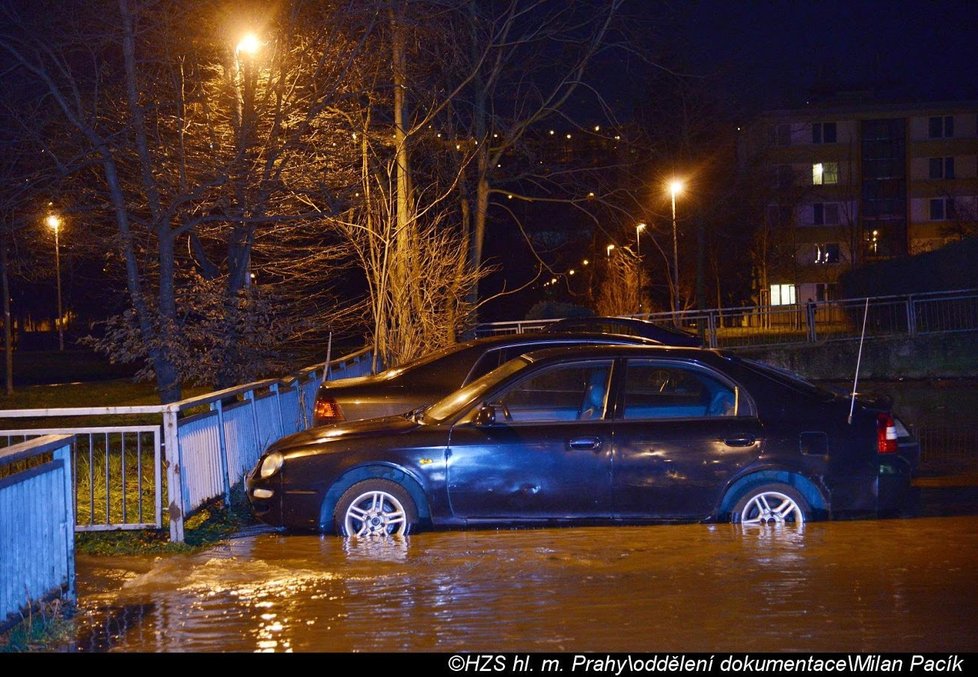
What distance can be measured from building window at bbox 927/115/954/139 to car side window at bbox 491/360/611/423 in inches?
2412

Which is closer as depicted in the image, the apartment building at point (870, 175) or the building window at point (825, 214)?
the apartment building at point (870, 175)

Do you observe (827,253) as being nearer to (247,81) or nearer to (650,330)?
(650,330)

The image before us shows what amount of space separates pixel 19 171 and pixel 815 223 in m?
54.8

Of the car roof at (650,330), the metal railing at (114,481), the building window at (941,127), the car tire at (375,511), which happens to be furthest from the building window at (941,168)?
the car tire at (375,511)

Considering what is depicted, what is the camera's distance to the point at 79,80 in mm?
14711

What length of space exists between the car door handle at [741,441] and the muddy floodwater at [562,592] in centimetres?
65

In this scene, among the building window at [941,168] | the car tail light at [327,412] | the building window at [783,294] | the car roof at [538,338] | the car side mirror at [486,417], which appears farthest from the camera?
the building window at [941,168]

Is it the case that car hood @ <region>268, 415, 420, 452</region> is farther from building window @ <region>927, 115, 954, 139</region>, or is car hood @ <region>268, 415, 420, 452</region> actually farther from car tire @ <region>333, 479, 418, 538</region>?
building window @ <region>927, 115, 954, 139</region>

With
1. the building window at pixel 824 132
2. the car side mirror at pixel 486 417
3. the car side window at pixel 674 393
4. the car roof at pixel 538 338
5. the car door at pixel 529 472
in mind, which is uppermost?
the building window at pixel 824 132

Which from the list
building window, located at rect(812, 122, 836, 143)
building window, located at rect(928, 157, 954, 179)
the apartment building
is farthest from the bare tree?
building window, located at rect(928, 157, 954, 179)

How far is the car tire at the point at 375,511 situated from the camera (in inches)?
319

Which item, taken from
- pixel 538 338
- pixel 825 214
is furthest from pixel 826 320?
pixel 825 214

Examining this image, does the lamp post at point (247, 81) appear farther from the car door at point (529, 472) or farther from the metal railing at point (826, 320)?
the metal railing at point (826, 320)

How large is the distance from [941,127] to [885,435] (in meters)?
60.9
